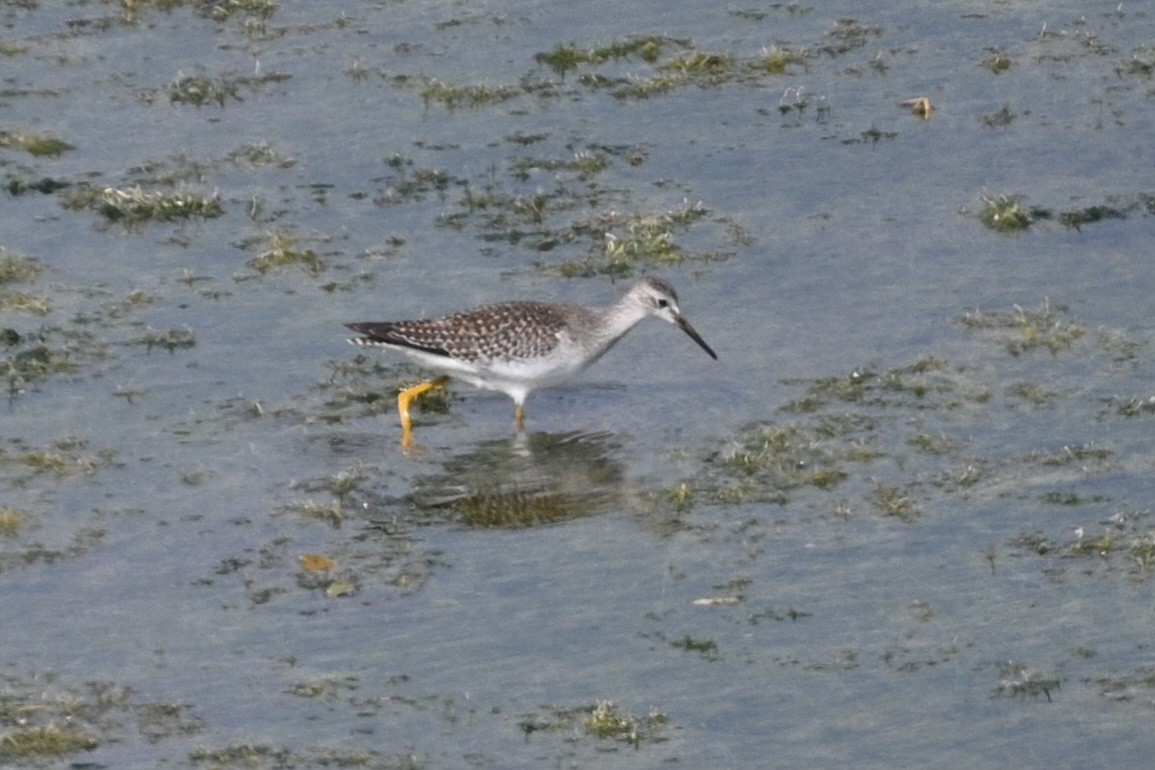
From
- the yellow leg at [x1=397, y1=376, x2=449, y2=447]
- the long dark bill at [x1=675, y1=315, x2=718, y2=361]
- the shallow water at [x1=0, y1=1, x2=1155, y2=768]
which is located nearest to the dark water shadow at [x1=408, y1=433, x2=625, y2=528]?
the shallow water at [x1=0, y1=1, x2=1155, y2=768]

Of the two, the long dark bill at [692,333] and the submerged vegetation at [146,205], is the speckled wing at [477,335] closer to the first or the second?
the long dark bill at [692,333]

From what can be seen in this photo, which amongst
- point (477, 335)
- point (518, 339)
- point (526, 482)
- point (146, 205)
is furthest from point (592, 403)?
point (146, 205)

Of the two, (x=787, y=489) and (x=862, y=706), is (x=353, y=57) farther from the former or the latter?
(x=862, y=706)

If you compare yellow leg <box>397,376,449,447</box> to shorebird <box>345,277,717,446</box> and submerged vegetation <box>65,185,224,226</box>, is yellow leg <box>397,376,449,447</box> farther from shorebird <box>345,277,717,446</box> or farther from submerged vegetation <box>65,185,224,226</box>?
submerged vegetation <box>65,185,224,226</box>

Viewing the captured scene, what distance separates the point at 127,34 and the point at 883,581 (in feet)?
38.9

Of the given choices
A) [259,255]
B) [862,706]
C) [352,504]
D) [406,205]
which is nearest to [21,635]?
[352,504]

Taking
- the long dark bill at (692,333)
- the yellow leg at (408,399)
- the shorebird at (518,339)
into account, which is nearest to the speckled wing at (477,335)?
the shorebird at (518,339)

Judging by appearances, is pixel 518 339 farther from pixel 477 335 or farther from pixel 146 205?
pixel 146 205

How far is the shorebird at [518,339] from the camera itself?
1485 cm

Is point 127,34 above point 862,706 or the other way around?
above

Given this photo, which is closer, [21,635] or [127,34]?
[21,635]

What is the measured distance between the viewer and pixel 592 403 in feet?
50.5

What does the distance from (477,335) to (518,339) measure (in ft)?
0.87

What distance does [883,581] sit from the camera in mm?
12188
